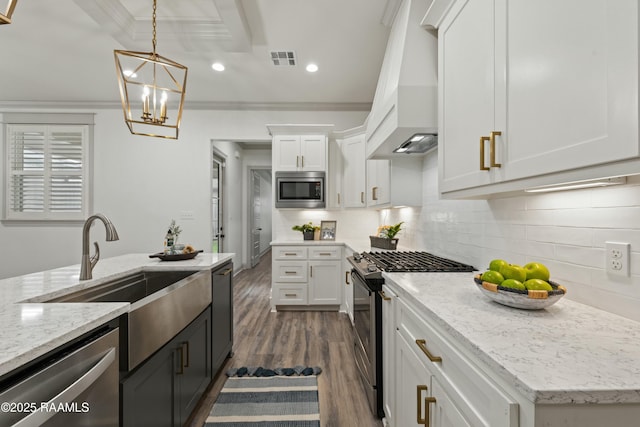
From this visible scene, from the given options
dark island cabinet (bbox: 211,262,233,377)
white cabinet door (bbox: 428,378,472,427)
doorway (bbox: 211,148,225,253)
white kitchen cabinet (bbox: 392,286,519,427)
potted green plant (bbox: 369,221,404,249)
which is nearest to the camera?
white kitchen cabinet (bbox: 392,286,519,427)

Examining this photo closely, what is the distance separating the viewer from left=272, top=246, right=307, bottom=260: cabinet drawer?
3.64 meters

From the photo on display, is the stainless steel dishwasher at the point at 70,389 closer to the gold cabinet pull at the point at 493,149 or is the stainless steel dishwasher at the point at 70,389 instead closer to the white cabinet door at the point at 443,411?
the white cabinet door at the point at 443,411

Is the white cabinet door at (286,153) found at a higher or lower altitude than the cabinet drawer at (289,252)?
higher

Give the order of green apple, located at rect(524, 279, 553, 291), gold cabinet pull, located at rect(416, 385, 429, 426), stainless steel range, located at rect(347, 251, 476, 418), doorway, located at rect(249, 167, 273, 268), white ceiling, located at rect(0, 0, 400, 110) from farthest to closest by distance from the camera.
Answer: doorway, located at rect(249, 167, 273, 268) → white ceiling, located at rect(0, 0, 400, 110) → stainless steel range, located at rect(347, 251, 476, 418) → gold cabinet pull, located at rect(416, 385, 429, 426) → green apple, located at rect(524, 279, 553, 291)

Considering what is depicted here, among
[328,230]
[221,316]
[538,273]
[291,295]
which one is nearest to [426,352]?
[538,273]

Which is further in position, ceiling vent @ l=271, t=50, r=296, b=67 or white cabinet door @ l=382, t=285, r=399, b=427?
ceiling vent @ l=271, t=50, r=296, b=67

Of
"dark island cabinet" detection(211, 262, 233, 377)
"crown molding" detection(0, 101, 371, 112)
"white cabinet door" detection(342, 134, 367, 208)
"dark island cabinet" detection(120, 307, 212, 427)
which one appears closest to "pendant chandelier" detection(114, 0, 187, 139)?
"crown molding" detection(0, 101, 371, 112)

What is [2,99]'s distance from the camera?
13.2 ft

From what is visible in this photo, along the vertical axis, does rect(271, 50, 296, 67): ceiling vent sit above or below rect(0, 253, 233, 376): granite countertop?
above

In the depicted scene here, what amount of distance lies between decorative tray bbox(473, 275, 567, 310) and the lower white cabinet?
8.76 ft

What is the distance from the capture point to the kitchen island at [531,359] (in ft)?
1.82

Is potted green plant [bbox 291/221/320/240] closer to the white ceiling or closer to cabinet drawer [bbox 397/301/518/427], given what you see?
the white ceiling

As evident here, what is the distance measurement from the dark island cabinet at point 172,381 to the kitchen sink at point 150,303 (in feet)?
0.20

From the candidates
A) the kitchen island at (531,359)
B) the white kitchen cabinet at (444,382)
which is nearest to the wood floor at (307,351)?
the white kitchen cabinet at (444,382)
